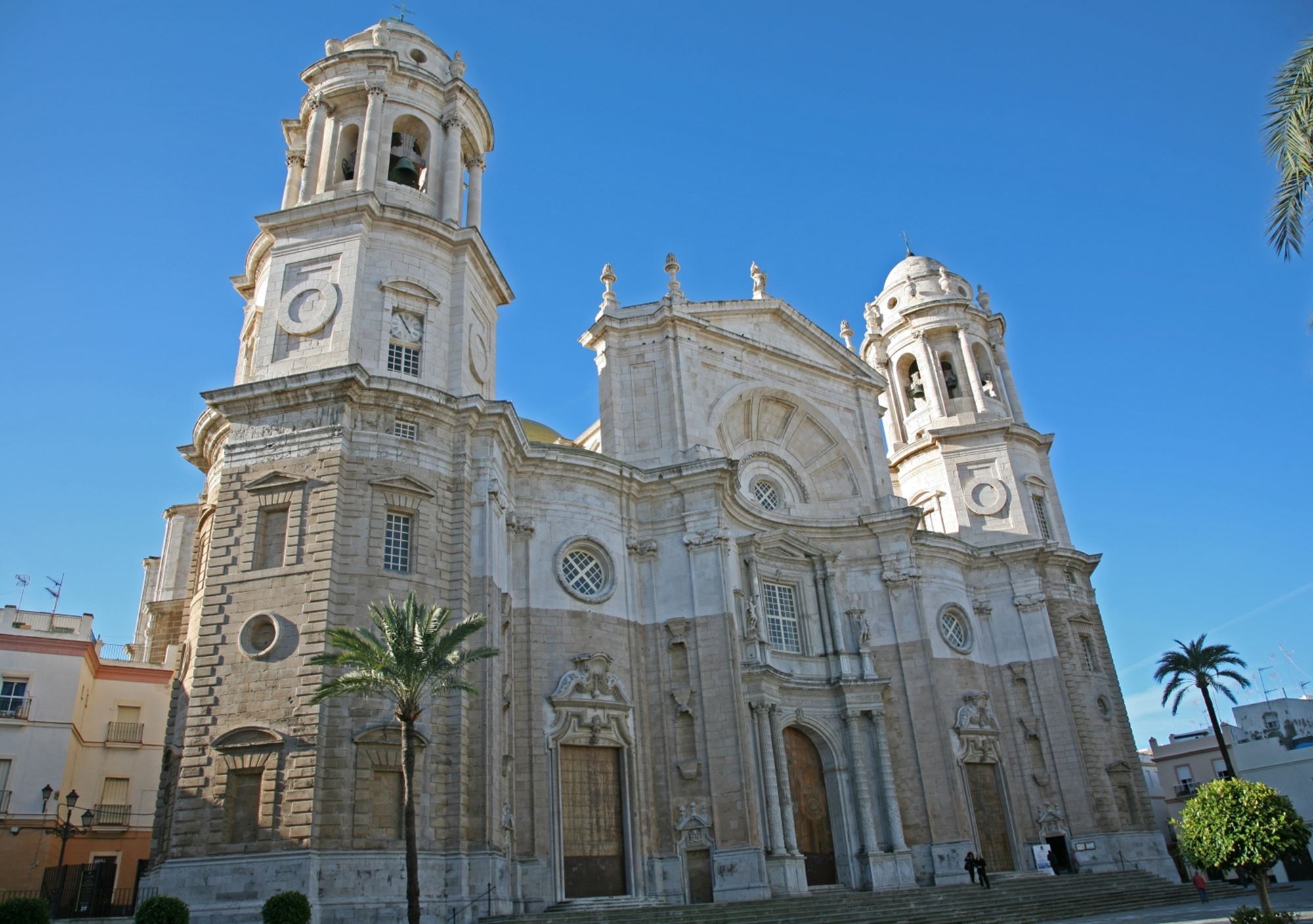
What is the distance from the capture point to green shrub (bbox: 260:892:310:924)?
56.3ft

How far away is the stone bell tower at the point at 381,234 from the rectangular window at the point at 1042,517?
78.2 feet

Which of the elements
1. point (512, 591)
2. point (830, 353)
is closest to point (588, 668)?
point (512, 591)

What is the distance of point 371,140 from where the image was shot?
2817 centimetres

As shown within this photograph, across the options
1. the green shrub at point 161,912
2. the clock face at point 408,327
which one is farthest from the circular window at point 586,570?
the green shrub at point 161,912

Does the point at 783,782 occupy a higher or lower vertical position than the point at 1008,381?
lower

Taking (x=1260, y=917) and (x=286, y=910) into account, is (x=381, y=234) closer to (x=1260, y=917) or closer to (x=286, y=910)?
(x=286, y=910)

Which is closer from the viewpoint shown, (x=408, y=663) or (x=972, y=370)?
(x=408, y=663)

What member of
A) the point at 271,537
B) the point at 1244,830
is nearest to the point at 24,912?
the point at 271,537

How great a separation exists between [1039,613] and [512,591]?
21.6m

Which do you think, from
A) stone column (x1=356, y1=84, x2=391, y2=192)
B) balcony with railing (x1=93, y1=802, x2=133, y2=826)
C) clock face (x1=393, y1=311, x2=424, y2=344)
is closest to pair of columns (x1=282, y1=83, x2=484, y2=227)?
stone column (x1=356, y1=84, x2=391, y2=192)

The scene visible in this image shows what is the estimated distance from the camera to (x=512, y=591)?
26.3 metres

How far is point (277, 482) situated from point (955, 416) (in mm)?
29256

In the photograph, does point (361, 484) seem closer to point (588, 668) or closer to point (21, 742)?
point (588, 668)

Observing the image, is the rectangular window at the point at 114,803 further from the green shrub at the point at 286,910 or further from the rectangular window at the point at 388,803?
the green shrub at the point at 286,910
